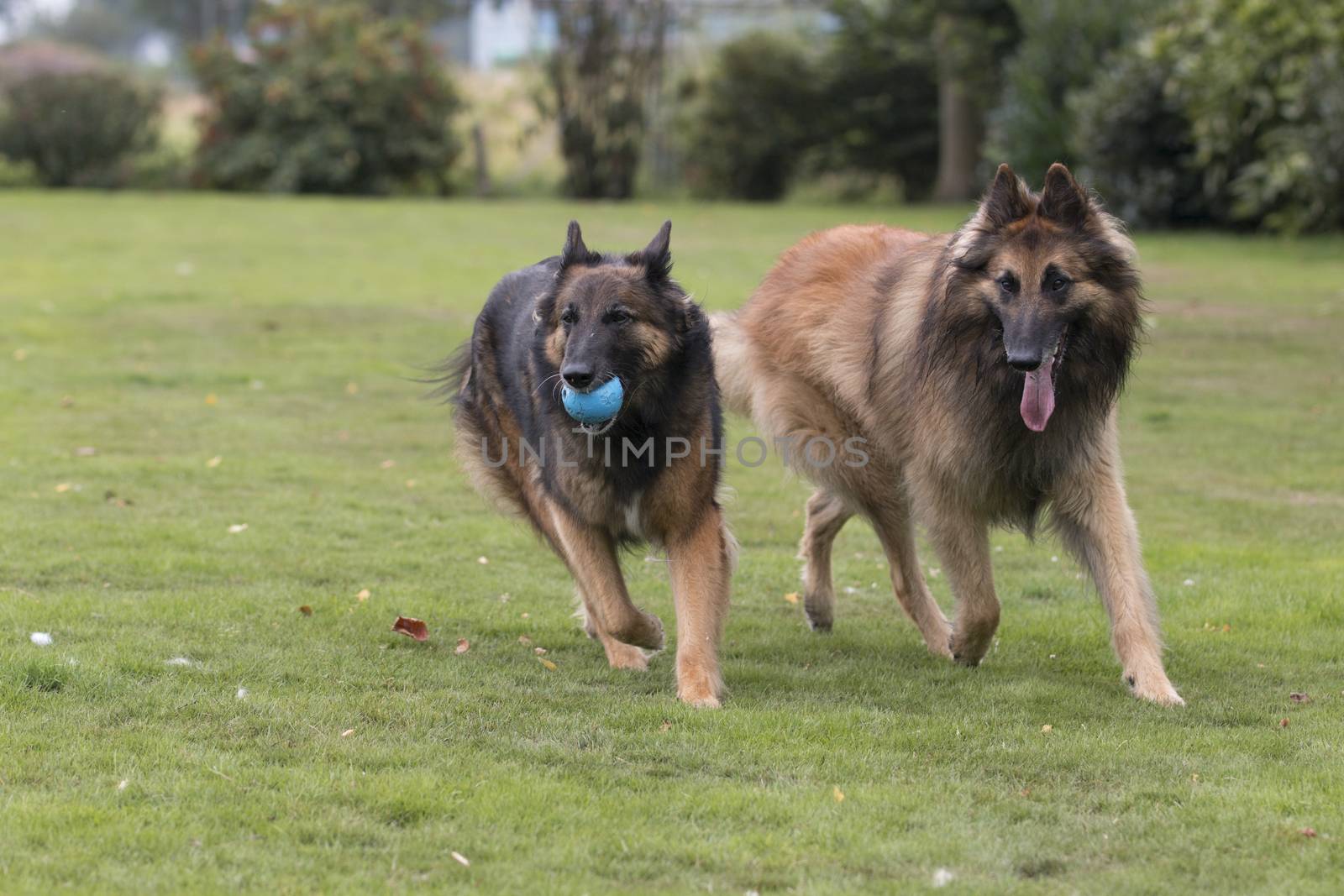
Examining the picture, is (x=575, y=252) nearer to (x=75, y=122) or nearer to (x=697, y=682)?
(x=697, y=682)

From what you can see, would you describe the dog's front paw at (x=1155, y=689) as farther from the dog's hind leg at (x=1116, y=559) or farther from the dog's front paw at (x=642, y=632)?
the dog's front paw at (x=642, y=632)

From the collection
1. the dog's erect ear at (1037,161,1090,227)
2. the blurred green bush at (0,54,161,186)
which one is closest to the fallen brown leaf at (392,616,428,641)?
the dog's erect ear at (1037,161,1090,227)

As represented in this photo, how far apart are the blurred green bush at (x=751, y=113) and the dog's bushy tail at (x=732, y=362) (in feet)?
79.2

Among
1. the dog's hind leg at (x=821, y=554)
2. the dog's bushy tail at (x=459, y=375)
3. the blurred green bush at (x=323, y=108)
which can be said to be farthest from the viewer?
the blurred green bush at (x=323, y=108)

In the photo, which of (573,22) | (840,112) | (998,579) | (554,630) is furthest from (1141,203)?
(554,630)

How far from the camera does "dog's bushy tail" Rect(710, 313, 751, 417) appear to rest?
7.24 meters

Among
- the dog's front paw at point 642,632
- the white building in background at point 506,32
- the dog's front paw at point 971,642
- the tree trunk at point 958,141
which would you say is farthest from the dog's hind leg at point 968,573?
the white building in background at point 506,32

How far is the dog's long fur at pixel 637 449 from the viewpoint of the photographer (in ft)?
18.6

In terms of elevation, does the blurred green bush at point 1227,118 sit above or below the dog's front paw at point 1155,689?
above

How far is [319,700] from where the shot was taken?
5.35 metres

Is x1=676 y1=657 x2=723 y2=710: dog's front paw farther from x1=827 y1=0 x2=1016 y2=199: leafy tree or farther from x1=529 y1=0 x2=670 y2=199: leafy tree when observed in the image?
x1=529 y1=0 x2=670 y2=199: leafy tree

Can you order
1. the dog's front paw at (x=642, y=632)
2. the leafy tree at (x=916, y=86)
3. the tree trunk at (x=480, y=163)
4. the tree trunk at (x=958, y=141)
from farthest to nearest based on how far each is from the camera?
the tree trunk at (x=480, y=163), the tree trunk at (x=958, y=141), the leafy tree at (x=916, y=86), the dog's front paw at (x=642, y=632)

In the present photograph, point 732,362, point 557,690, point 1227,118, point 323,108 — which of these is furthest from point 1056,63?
point 557,690

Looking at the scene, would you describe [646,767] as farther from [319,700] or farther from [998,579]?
[998,579]
